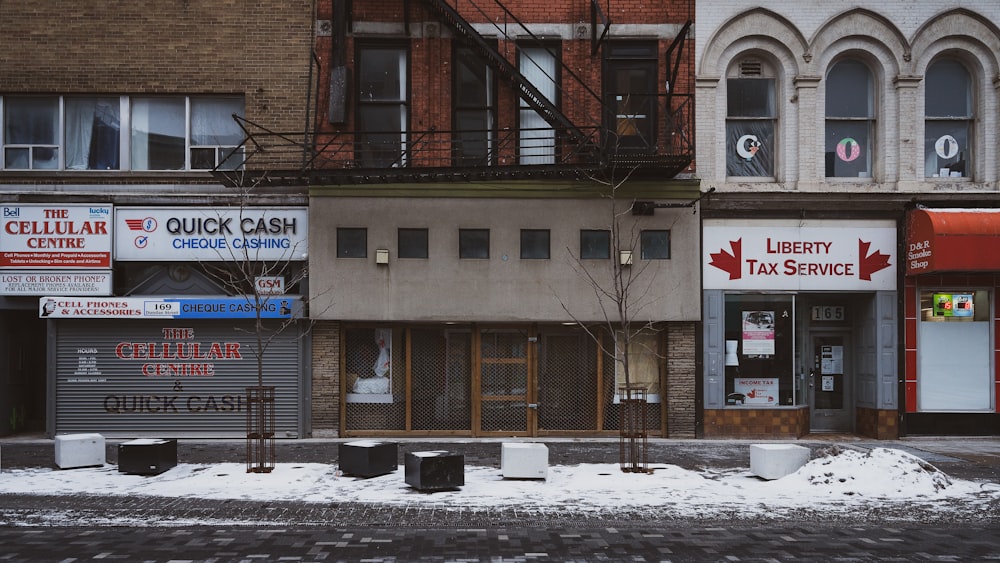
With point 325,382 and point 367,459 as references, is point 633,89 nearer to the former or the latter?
point 325,382

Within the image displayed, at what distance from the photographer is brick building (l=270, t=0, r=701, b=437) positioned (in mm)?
17078

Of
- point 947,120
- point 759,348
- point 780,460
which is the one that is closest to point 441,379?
point 759,348

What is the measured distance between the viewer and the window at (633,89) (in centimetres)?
1759

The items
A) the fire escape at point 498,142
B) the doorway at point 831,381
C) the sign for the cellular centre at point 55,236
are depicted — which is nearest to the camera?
the fire escape at point 498,142

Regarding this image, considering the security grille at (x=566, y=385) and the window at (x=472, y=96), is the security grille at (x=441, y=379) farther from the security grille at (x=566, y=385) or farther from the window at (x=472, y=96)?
the window at (x=472, y=96)

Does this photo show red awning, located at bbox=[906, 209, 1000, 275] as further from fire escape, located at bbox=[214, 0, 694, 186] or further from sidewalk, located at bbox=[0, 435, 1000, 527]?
fire escape, located at bbox=[214, 0, 694, 186]

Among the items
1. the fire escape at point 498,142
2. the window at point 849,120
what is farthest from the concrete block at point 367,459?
the window at point 849,120

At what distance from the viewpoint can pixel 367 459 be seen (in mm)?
12453

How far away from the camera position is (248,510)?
10.6m

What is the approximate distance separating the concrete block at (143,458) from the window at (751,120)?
12.4 metres

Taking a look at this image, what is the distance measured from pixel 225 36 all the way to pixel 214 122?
181 cm

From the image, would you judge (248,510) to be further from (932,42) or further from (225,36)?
(932,42)

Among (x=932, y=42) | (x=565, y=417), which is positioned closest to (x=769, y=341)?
(x=565, y=417)

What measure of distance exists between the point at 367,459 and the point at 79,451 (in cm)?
495
